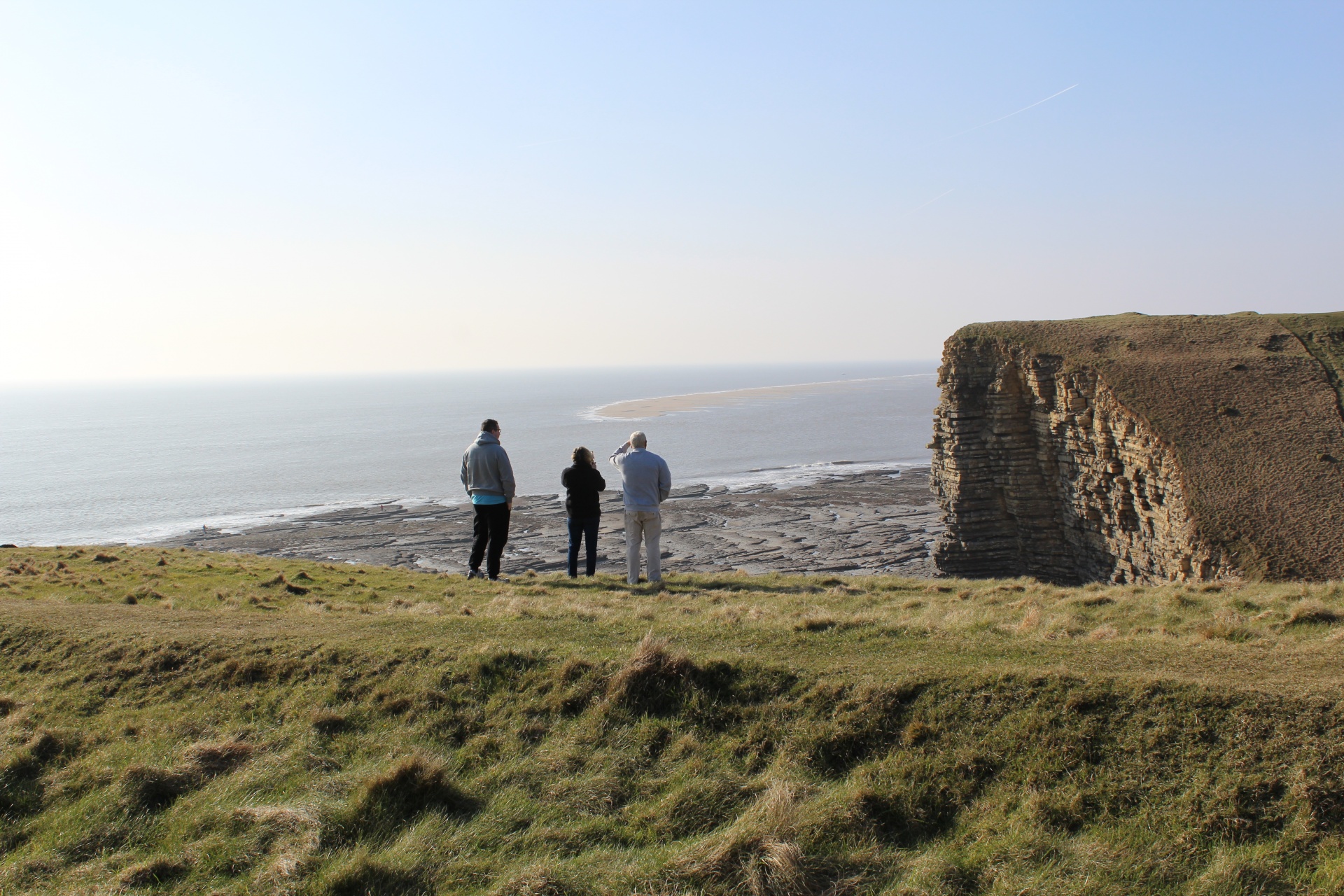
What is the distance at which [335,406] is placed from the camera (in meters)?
193

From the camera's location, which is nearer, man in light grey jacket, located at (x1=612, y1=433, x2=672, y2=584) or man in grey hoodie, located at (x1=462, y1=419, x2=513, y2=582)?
man in light grey jacket, located at (x1=612, y1=433, x2=672, y2=584)

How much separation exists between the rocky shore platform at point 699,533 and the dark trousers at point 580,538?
13.3m

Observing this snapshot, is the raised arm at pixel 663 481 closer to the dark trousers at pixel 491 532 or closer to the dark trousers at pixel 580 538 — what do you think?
the dark trousers at pixel 580 538

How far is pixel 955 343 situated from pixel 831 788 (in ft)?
77.6

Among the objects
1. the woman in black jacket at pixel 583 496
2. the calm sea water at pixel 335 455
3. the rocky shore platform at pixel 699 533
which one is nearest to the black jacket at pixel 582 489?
the woman in black jacket at pixel 583 496

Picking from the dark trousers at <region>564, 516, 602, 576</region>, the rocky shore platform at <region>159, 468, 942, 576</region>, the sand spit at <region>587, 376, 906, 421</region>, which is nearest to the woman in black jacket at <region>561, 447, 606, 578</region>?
the dark trousers at <region>564, 516, 602, 576</region>

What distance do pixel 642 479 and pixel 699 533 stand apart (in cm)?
2750

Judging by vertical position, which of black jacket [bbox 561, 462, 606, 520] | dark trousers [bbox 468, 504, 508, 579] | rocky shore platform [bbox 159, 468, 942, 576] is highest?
black jacket [bbox 561, 462, 606, 520]

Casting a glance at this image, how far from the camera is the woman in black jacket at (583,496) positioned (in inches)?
604

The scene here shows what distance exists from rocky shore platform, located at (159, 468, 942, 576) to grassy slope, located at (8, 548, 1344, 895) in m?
20.5

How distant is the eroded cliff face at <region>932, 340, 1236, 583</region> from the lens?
23.2m

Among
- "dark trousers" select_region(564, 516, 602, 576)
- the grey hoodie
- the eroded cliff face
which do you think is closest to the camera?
the grey hoodie

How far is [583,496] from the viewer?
1552cm

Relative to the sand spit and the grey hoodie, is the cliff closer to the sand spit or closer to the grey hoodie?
the grey hoodie
